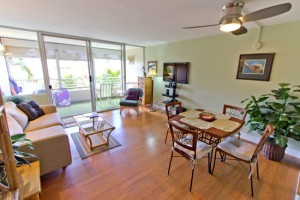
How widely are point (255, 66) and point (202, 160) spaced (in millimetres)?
2120

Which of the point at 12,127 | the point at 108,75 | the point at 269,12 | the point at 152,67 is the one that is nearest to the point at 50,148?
the point at 12,127

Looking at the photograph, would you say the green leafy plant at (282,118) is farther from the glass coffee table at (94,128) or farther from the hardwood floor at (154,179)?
the glass coffee table at (94,128)

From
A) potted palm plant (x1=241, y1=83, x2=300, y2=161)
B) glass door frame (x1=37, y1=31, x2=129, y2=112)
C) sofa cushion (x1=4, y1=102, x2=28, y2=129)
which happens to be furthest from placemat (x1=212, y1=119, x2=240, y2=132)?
glass door frame (x1=37, y1=31, x2=129, y2=112)

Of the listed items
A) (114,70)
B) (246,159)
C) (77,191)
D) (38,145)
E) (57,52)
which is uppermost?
(57,52)

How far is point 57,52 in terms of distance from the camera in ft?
15.3

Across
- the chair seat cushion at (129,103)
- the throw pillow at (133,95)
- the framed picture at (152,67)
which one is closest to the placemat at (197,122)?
the chair seat cushion at (129,103)

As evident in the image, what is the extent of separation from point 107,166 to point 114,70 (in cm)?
388

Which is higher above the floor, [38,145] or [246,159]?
[38,145]

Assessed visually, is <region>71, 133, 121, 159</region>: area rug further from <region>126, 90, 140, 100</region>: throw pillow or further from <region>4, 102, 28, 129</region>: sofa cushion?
<region>126, 90, 140, 100</region>: throw pillow

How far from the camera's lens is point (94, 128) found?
113 inches

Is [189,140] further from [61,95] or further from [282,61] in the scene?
[61,95]

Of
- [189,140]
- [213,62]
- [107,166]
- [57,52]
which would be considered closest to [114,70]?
[57,52]

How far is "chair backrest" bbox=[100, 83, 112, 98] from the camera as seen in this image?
197 inches

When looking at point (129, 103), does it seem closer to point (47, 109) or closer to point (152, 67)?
point (152, 67)
